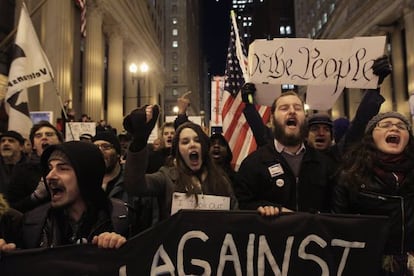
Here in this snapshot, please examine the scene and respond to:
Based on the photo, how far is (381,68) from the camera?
4473mm

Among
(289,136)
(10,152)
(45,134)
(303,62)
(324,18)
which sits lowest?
(10,152)

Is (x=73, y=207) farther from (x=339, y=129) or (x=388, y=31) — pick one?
(x=388, y=31)

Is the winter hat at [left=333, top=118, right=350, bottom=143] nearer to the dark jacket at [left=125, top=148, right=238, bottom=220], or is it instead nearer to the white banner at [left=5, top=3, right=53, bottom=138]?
the dark jacket at [left=125, top=148, right=238, bottom=220]

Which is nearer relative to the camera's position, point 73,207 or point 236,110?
point 73,207

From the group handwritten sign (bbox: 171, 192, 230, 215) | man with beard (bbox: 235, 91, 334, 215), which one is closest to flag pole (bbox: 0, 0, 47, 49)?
handwritten sign (bbox: 171, 192, 230, 215)

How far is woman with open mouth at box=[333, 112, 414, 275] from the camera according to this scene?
130 inches

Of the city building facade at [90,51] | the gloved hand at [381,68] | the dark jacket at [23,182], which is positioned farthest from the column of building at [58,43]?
the gloved hand at [381,68]

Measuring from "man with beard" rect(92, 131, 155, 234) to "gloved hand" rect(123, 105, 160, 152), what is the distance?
470mm

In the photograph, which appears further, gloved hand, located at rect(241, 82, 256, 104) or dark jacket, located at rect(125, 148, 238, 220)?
gloved hand, located at rect(241, 82, 256, 104)

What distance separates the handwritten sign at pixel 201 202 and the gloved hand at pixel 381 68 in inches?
86.6

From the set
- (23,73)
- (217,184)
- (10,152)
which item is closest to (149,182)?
(217,184)

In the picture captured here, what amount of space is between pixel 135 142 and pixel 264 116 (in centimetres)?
393

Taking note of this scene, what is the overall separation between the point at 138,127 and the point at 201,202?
0.84 metres

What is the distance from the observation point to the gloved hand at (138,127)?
3471mm
